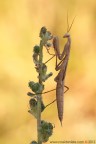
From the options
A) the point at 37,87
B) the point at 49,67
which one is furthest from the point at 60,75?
the point at 49,67

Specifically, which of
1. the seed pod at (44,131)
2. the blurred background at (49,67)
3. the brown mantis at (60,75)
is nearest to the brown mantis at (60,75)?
the brown mantis at (60,75)

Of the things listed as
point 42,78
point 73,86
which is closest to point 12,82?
point 73,86

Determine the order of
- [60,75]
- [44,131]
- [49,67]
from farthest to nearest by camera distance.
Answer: [49,67] → [60,75] → [44,131]

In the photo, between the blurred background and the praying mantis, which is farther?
the blurred background

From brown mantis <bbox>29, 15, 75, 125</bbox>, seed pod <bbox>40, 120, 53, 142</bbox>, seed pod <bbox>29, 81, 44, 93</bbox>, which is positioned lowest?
seed pod <bbox>40, 120, 53, 142</bbox>

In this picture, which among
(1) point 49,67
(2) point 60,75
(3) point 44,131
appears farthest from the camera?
(1) point 49,67

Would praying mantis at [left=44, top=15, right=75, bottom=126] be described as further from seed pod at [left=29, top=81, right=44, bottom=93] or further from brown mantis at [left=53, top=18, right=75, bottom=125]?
seed pod at [left=29, top=81, right=44, bottom=93]

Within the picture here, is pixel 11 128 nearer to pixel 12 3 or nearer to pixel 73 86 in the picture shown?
pixel 73 86

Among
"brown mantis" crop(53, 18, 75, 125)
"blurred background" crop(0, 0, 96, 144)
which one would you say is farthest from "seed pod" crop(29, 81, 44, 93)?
"blurred background" crop(0, 0, 96, 144)

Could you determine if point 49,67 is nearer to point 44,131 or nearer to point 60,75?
point 60,75
